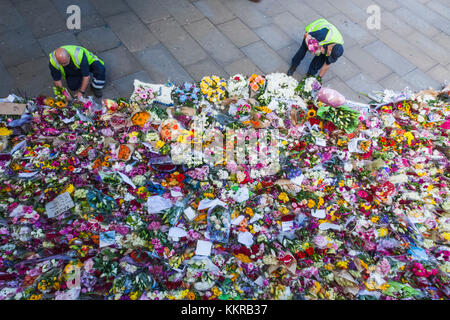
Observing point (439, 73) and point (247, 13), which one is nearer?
point (439, 73)

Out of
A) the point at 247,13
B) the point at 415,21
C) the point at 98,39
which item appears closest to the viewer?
the point at 98,39

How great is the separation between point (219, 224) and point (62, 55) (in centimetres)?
333

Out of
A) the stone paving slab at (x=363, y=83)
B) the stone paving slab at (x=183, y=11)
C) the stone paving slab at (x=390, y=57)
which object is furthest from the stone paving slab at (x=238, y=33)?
the stone paving slab at (x=390, y=57)

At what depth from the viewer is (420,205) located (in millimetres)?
4309

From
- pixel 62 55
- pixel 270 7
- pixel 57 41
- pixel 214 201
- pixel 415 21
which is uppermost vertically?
pixel 415 21

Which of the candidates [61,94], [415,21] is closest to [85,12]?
[61,94]

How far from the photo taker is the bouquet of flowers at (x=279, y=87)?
5184 millimetres

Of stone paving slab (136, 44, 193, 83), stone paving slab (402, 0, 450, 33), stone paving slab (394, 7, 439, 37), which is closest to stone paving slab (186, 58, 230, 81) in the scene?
stone paving slab (136, 44, 193, 83)

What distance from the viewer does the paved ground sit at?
5.26 metres

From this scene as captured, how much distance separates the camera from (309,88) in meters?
5.26

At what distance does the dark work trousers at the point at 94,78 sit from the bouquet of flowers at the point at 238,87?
2.17 metres

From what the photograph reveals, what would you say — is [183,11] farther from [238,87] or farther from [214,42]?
[238,87]

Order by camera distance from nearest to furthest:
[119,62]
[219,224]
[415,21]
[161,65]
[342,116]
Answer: [219,224] → [342,116] → [119,62] → [161,65] → [415,21]

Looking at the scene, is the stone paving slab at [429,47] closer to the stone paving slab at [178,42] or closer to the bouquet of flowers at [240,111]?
the bouquet of flowers at [240,111]
